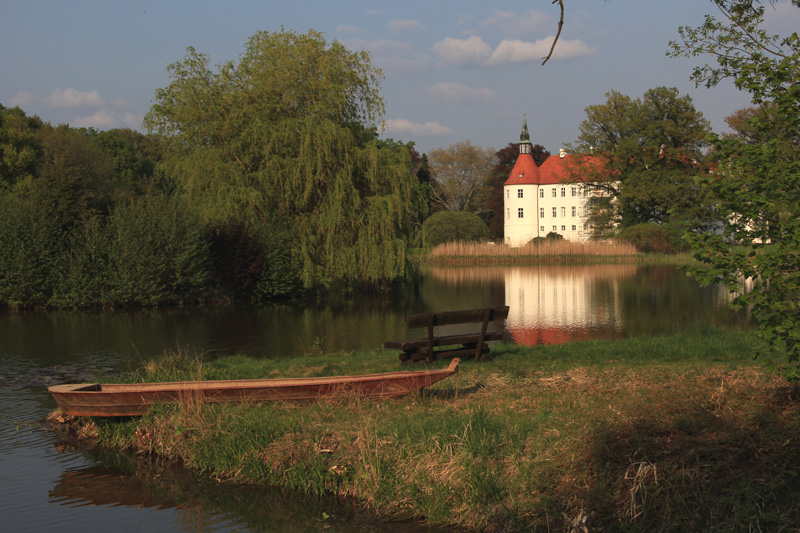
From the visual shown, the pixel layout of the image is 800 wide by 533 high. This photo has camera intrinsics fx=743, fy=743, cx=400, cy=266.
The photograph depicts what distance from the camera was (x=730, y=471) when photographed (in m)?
5.79

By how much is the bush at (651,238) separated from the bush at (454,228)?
13590 mm

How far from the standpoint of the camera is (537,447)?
22.1 feet

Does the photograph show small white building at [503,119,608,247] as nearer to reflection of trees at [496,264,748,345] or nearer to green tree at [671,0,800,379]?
reflection of trees at [496,264,748,345]

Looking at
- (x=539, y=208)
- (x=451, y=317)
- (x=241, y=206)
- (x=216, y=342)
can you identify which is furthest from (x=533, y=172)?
(x=451, y=317)

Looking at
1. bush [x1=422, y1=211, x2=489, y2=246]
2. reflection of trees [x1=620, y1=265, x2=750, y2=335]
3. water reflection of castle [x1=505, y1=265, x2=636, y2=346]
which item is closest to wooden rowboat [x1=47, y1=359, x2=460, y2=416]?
reflection of trees [x1=620, y1=265, x2=750, y2=335]

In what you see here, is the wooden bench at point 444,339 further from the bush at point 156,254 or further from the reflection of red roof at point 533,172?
the reflection of red roof at point 533,172

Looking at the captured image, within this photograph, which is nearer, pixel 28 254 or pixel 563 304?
pixel 563 304

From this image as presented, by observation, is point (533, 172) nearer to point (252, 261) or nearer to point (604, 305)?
point (252, 261)

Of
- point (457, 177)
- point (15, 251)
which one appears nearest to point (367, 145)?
point (15, 251)

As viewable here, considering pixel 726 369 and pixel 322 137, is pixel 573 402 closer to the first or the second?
pixel 726 369

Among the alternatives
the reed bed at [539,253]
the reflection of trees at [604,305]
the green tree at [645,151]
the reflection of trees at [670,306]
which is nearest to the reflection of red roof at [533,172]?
the green tree at [645,151]

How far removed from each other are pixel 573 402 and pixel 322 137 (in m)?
23.9

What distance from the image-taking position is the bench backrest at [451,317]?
10585mm

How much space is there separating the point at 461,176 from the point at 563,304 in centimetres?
6217
